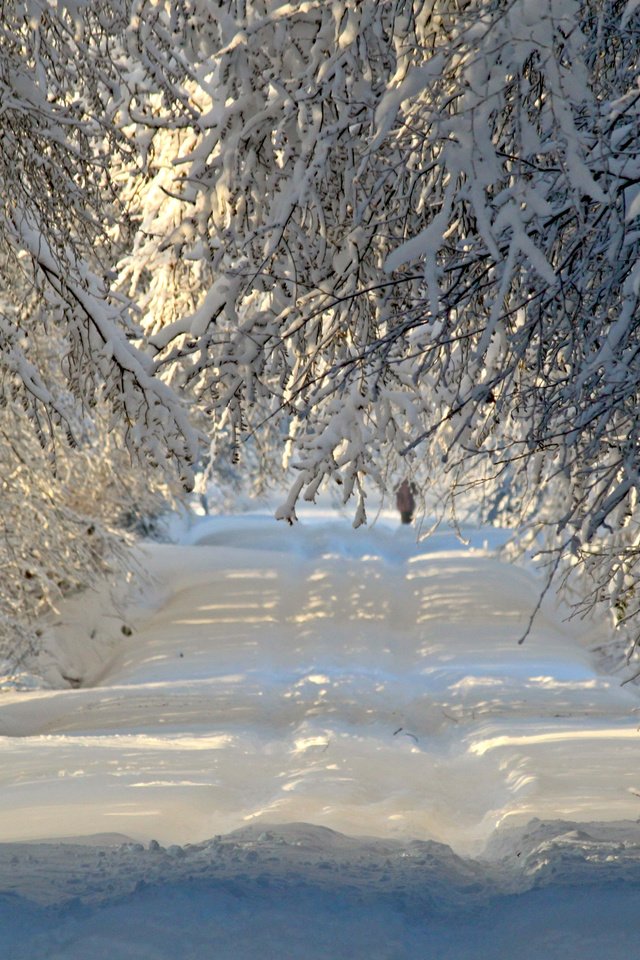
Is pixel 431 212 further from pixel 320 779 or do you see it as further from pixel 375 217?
pixel 320 779

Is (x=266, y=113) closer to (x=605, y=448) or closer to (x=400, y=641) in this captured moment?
(x=605, y=448)

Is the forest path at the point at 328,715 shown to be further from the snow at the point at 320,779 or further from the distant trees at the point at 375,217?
the distant trees at the point at 375,217

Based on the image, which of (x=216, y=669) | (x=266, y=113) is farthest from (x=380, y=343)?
(x=216, y=669)

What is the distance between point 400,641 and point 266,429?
5985 millimetres

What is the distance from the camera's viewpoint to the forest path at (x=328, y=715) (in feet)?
23.3

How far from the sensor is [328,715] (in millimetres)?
11250

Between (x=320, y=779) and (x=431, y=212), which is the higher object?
(x=431, y=212)

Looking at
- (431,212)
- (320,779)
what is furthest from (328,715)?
(431,212)

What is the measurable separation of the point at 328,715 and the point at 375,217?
265 inches

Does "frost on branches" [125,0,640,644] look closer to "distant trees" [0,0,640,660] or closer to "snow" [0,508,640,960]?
"distant trees" [0,0,640,660]

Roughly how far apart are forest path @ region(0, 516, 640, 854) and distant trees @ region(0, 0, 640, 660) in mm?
2104

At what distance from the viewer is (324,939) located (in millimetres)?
4551

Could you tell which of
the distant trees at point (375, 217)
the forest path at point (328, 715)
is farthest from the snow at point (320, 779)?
the distant trees at point (375, 217)

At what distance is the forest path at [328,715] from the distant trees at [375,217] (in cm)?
210
